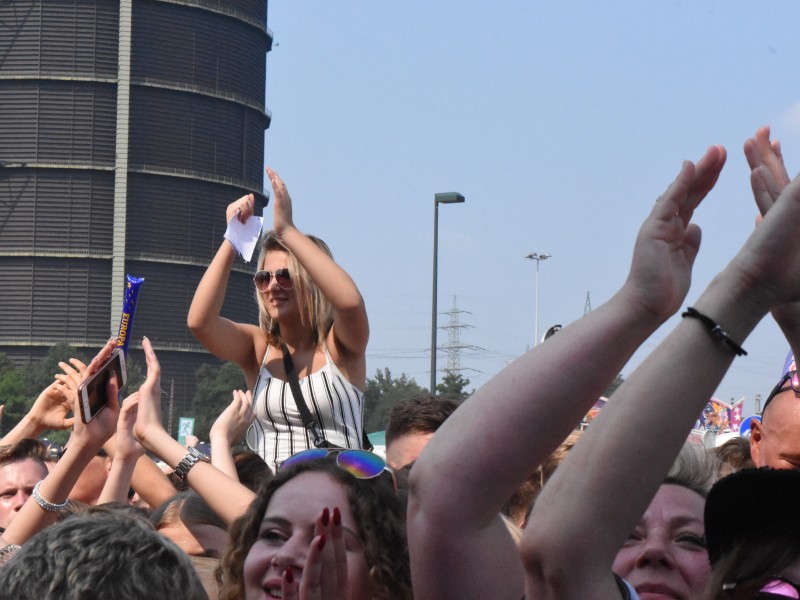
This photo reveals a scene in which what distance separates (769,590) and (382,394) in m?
63.3

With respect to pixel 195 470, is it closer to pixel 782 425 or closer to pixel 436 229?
pixel 782 425

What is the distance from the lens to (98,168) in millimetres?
48688

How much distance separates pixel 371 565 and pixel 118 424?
154 cm

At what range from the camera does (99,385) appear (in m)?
3.33

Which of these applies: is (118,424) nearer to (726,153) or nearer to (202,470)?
(202,470)

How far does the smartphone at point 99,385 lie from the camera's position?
3238mm

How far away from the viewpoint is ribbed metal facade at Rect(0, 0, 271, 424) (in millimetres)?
48125

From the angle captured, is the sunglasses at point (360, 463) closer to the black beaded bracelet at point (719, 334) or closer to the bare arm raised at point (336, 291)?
the black beaded bracelet at point (719, 334)

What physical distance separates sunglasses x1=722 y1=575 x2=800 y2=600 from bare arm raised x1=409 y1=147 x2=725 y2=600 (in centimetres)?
25

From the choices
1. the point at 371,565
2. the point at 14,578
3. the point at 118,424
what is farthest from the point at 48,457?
the point at 14,578

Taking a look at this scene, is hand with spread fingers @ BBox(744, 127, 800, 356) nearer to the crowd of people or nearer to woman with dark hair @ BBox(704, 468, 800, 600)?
the crowd of people

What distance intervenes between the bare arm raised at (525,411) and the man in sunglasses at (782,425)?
105 cm

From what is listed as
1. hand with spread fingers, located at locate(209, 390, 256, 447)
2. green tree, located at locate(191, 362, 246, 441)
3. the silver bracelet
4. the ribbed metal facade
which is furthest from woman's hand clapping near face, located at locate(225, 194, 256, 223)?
green tree, located at locate(191, 362, 246, 441)

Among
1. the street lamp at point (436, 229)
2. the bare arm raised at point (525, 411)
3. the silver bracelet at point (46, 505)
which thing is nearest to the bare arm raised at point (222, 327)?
the silver bracelet at point (46, 505)
